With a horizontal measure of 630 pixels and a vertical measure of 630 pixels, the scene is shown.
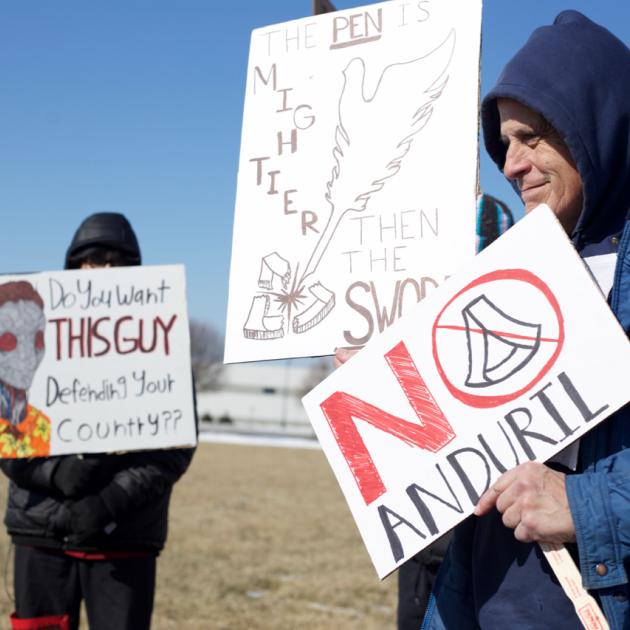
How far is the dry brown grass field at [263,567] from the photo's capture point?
18.7 ft

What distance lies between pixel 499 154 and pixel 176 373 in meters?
1.60

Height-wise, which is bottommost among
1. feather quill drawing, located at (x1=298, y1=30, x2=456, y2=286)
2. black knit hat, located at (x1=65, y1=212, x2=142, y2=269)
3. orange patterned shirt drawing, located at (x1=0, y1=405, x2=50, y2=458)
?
orange patterned shirt drawing, located at (x1=0, y1=405, x2=50, y2=458)

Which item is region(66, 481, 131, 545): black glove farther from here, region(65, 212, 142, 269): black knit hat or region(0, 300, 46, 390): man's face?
region(65, 212, 142, 269): black knit hat

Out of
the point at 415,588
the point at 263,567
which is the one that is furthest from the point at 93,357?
the point at 263,567

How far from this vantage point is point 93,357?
127 inches

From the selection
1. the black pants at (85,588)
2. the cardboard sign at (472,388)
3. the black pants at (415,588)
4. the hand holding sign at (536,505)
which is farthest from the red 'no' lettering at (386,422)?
the black pants at (85,588)

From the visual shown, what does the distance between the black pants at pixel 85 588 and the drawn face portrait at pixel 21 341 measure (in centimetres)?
64

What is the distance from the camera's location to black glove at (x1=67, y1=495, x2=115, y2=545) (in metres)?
3.02

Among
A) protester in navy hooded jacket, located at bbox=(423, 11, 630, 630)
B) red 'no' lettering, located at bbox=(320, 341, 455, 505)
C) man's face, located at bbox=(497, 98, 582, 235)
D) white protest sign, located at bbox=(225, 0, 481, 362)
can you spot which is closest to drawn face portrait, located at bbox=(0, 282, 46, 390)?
white protest sign, located at bbox=(225, 0, 481, 362)

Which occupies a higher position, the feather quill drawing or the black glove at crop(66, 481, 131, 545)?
the feather quill drawing

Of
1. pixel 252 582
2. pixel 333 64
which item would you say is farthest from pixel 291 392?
pixel 333 64

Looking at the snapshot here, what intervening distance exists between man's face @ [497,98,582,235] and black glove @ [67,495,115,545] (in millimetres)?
1987

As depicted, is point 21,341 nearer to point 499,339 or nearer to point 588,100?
point 499,339

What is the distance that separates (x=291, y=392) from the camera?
68312mm
